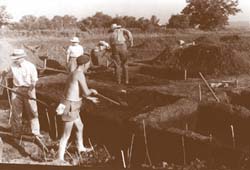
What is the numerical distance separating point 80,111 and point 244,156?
1.05 metres

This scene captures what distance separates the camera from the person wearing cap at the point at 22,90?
3.51 m

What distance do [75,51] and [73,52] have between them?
1 centimetres

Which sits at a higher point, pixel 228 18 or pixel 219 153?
pixel 228 18

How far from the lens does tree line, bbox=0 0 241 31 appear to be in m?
3.12

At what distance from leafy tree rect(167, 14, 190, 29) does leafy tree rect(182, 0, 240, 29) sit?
0.15ft

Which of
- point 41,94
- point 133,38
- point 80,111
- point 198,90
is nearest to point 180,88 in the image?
point 198,90

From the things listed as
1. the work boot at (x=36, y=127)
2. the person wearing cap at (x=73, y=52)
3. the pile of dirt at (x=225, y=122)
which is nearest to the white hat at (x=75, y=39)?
the person wearing cap at (x=73, y=52)

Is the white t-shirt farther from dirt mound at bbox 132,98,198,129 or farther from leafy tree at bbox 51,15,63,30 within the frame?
dirt mound at bbox 132,98,198,129

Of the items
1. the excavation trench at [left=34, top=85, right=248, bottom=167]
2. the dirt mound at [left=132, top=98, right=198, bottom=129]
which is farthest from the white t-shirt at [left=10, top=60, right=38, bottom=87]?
the dirt mound at [left=132, top=98, right=198, bottom=129]

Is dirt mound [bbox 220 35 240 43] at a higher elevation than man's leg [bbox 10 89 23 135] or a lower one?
higher

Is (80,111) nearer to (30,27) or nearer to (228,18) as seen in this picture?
(30,27)

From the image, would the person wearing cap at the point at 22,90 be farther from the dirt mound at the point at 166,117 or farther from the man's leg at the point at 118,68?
the dirt mound at the point at 166,117

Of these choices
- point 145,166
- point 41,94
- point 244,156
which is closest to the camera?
point 244,156

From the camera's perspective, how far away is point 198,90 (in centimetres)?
318
